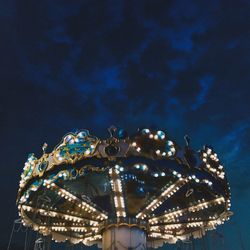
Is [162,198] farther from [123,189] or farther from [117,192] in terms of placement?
[117,192]

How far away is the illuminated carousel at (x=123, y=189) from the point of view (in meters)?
13.1

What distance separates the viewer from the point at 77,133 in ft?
44.1

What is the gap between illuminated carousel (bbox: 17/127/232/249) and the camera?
42.9 feet

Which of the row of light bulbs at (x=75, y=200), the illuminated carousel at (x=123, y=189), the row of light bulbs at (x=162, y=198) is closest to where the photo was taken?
the illuminated carousel at (x=123, y=189)

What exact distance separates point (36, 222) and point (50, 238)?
2.24 metres

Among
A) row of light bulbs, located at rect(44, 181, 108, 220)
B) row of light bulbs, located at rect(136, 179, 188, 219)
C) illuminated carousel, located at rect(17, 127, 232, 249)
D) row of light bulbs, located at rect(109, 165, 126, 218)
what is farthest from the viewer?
row of light bulbs, located at rect(136, 179, 188, 219)

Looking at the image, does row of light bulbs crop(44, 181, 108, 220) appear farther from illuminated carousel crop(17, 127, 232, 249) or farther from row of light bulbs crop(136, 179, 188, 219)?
row of light bulbs crop(136, 179, 188, 219)

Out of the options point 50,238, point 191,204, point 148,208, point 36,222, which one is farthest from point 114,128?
point 50,238

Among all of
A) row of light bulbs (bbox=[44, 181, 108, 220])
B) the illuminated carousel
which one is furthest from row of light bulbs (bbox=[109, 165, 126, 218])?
row of light bulbs (bbox=[44, 181, 108, 220])

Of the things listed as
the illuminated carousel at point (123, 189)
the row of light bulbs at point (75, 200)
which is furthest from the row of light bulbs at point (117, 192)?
the row of light bulbs at point (75, 200)

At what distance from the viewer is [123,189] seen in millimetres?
14820

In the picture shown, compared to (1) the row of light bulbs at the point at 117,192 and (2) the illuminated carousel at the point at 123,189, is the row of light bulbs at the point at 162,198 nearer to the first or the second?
(2) the illuminated carousel at the point at 123,189

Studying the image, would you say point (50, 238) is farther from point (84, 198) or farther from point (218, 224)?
point (218, 224)

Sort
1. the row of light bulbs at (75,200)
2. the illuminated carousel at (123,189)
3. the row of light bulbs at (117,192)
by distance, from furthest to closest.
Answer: the row of light bulbs at (75,200) < the row of light bulbs at (117,192) < the illuminated carousel at (123,189)
